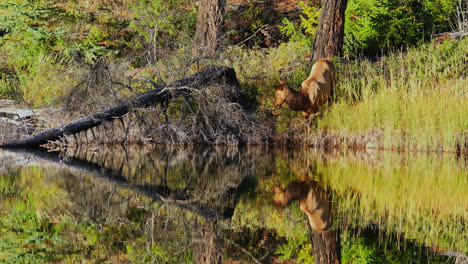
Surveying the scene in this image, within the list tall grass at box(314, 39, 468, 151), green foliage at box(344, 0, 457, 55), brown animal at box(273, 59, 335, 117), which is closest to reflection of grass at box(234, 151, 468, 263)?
tall grass at box(314, 39, 468, 151)

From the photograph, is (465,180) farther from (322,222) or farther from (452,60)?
(452,60)

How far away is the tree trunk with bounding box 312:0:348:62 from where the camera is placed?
1434 cm

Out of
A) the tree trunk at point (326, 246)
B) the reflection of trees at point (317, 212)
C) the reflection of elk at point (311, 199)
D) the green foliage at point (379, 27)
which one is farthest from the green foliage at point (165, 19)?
the tree trunk at point (326, 246)

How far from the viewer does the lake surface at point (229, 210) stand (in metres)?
4.40

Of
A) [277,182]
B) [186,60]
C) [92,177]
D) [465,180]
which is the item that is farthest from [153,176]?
[186,60]

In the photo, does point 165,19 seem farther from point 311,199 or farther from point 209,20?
point 311,199

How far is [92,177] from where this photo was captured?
25.9 ft

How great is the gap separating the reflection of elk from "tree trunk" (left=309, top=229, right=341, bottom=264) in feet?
0.54

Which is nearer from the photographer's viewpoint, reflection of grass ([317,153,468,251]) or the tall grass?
reflection of grass ([317,153,468,251])

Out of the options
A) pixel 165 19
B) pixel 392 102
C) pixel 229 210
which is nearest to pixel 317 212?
pixel 229 210

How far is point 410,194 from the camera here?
6.81m

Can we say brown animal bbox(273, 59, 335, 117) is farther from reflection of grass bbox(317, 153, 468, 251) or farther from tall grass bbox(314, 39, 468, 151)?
reflection of grass bbox(317, 153, 468, 251)

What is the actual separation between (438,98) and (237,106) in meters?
4.04

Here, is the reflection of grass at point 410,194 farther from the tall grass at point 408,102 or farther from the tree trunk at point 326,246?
the tall grass at point 408,102
